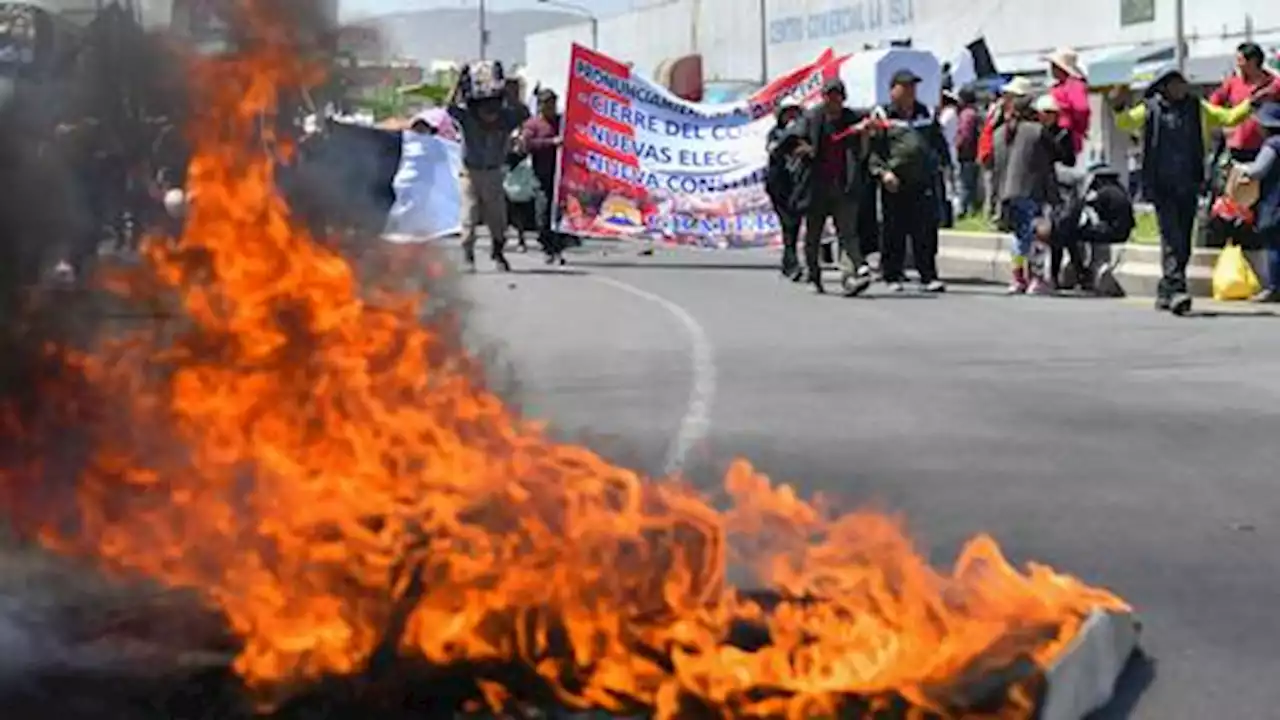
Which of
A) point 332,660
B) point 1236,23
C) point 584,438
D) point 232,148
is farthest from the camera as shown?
point 1236,23

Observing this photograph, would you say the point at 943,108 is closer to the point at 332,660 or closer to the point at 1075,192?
the point at 1075,192

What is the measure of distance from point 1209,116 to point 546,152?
8898 millimetres

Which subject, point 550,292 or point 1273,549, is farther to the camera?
point 550,292

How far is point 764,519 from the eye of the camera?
6148 millimetres

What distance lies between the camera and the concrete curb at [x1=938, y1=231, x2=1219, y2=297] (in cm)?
1570

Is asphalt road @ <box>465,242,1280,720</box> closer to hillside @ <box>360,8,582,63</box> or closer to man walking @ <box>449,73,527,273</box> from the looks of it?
hillside @ <box>360,8,582,63</box>

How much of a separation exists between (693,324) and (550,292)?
3119 mm

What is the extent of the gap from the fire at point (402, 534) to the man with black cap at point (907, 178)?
11180 mm

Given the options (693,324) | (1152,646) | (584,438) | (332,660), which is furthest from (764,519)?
(693,324)

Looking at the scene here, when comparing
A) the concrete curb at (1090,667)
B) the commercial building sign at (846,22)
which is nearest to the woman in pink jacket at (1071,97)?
the concrete curb at (1090,667)

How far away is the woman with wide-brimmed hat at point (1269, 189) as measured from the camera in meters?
14.6

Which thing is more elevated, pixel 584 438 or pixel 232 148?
pixel 232 148

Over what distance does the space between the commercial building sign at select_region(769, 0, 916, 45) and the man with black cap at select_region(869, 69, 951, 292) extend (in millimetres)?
31560

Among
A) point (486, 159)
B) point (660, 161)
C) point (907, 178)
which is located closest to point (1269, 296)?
point (907, 178)
